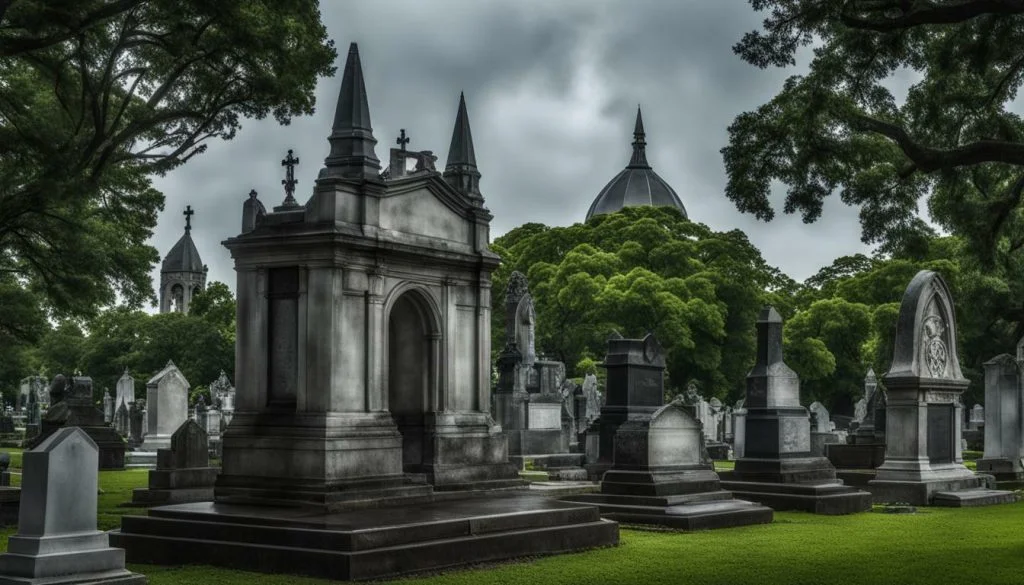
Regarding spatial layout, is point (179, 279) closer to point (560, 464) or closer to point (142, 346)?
point (142, 346)

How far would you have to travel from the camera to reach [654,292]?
53438mm

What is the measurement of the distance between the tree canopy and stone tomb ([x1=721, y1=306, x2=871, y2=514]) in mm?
3463

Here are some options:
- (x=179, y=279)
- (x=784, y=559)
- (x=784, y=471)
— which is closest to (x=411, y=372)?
(x=784, y=559)

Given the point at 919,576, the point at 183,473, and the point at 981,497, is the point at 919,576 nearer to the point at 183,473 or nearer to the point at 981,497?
the point at 981,497

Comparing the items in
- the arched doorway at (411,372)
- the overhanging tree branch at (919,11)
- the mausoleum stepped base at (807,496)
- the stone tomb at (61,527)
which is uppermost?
the overhanging tree branch at (919,11)

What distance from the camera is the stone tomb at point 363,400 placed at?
12539mm

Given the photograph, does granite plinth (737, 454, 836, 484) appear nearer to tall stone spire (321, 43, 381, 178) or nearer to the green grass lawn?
the green grass lawn

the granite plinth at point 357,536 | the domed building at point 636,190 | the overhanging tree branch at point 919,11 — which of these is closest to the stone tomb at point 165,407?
the granite plinth at point 357,536

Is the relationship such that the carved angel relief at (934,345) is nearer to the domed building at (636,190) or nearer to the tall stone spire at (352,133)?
the tall stone spire at (352,133)

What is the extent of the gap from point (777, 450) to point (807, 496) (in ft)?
4.14

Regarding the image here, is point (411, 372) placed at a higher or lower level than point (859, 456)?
higher

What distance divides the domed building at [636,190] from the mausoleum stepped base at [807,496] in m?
72.3

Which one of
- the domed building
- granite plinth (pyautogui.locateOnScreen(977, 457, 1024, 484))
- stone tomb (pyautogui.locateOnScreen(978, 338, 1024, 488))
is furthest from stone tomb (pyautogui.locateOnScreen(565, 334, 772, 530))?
the domed building

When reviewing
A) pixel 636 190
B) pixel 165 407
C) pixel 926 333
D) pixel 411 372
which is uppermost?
pixel 636 190
